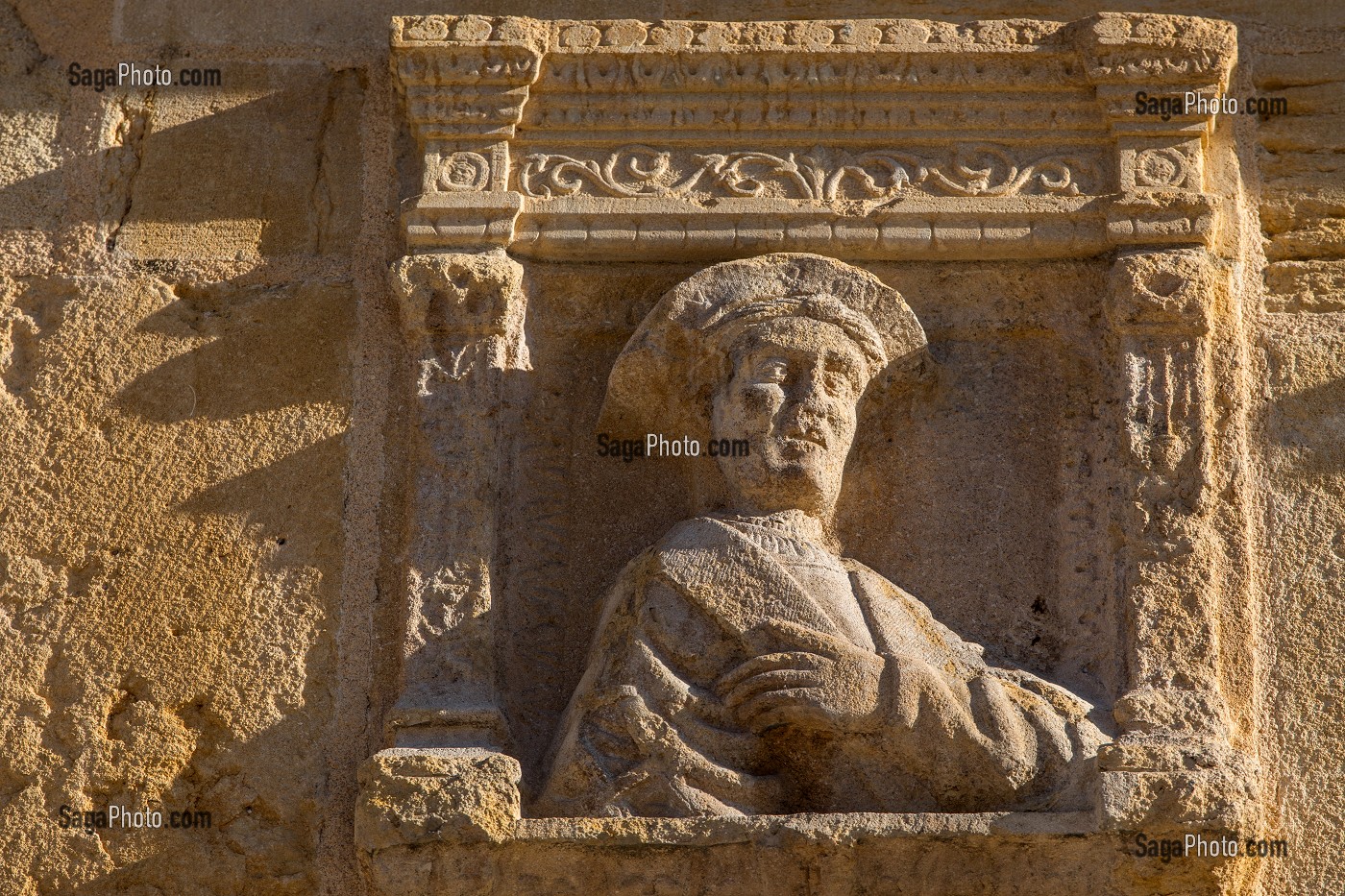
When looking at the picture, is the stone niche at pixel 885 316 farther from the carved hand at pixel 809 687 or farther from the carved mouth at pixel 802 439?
the carved hand at pixel 809 687

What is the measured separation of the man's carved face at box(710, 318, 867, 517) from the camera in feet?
13.5

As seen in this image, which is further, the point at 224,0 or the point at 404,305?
the point at 224,0

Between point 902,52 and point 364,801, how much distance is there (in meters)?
1.97

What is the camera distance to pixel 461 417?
4.24 meters

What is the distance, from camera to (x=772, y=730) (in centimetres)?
387

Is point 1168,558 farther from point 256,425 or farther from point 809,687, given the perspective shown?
point 256,425

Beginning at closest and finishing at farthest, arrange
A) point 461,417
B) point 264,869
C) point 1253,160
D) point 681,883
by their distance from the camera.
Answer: point 681,883
point 264,869
point 461,417
point 1253,160

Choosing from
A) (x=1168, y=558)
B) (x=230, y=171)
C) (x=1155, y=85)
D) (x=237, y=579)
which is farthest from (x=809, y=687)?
(x=230, y=171)

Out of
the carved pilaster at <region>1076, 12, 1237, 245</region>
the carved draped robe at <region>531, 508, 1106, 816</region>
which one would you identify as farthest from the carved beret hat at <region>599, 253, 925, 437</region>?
the carved pilaster at <region>1076, 12, 1237, 245</region>

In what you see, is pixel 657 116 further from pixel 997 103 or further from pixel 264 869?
pixel 264 869

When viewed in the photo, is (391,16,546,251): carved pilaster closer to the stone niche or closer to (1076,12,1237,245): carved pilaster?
the stone niche

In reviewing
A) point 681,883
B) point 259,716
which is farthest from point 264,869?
point 681,883

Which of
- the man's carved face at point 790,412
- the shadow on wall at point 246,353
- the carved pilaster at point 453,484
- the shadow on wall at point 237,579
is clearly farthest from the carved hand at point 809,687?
the shadow on wall at point 246,353

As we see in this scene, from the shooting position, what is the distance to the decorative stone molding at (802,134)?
4.39 metres
